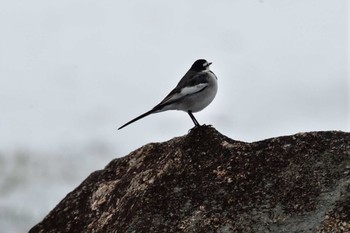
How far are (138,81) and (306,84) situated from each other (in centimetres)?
360

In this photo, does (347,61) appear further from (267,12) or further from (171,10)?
(171,10)

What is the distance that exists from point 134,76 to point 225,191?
15.3 meters

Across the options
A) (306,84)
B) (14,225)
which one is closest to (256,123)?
(306,84)

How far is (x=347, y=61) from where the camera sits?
23.3 m

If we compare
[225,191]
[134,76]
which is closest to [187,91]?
[225,191]

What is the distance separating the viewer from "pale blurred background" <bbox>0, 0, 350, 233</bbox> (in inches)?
639

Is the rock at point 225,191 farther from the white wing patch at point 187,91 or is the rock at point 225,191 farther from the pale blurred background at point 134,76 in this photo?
the pale blurred background at point 134,76

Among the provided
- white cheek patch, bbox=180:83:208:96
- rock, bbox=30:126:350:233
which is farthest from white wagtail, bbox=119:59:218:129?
rock, bbox=30:126:350:233

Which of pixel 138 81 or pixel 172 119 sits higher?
pixel 138 81

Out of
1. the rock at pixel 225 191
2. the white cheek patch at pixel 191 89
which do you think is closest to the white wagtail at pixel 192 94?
the white cheek patch at pixel 191 89

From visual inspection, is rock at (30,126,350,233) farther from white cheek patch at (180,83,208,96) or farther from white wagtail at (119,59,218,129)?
white cheek patch at (180,83,208,96)

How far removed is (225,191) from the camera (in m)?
8.55

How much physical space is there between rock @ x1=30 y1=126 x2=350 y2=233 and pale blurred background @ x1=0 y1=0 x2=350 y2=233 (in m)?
3.59

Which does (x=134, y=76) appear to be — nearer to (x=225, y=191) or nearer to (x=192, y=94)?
(x=192, y=94)
